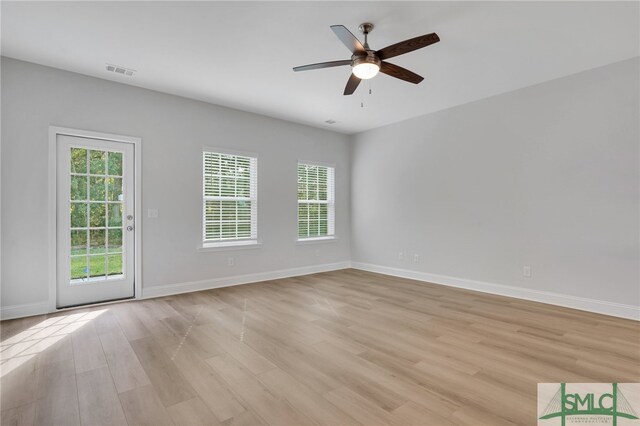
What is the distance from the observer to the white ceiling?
106 inches

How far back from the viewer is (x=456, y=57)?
3.49 meters

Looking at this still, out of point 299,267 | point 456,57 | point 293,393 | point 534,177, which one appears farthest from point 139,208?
point 534,177

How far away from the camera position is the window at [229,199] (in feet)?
16.6

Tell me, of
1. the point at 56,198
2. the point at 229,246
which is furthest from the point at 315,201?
the point at 56,198

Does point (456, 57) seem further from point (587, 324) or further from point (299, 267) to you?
point (299, 267)

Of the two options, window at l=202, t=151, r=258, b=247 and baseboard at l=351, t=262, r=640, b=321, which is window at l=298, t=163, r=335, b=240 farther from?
baseboard at l=351, t=262, r=640, b=321

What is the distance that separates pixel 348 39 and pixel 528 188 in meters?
3.31

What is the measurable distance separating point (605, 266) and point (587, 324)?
2.72ft

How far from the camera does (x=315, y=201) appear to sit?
256 inches

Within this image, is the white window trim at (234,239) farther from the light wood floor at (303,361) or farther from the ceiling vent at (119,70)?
the ceiling vent at (119,70)

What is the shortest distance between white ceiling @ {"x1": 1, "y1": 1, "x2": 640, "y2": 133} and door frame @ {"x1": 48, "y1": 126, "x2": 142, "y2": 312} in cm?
74

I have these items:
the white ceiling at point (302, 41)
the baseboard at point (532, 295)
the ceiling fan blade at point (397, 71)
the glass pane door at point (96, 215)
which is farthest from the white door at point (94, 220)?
the baseboard at point (532, 295)

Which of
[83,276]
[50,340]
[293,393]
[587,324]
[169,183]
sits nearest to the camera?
[293,393]

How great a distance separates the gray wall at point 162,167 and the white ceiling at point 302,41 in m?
0.32
